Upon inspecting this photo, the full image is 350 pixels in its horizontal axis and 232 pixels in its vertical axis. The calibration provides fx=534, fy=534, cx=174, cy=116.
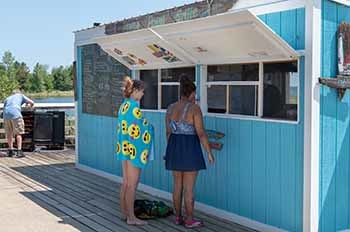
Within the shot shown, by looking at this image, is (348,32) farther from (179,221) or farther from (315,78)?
(179,221)

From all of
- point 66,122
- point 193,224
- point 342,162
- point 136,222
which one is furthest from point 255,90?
point 66,122

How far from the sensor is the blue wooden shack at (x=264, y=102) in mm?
4453

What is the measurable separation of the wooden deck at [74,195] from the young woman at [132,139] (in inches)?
13.2

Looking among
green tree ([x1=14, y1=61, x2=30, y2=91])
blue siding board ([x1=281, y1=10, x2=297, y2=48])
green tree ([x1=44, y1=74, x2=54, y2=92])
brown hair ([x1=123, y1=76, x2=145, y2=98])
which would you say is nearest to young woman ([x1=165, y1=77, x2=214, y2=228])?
brown hair ([x1=123, y1=76, x2=145, y2=98])

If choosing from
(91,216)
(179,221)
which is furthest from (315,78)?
(91,216)

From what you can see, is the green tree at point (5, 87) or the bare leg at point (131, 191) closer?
the bare leg at point (131, 191)

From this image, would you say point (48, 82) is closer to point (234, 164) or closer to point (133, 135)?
point (133, 135)

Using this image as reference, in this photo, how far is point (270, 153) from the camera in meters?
4.87

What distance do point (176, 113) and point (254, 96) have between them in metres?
0.80

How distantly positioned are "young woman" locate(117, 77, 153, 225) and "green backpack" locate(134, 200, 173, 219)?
0.59ft

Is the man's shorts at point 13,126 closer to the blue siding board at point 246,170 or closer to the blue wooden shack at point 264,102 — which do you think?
the blue wooden shack at point 264,102

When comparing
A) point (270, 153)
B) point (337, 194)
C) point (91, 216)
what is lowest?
point (91, 216)

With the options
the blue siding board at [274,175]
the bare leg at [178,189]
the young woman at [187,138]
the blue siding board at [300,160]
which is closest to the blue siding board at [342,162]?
the blue siding board at [300,160]

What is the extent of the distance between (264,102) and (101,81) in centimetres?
361
